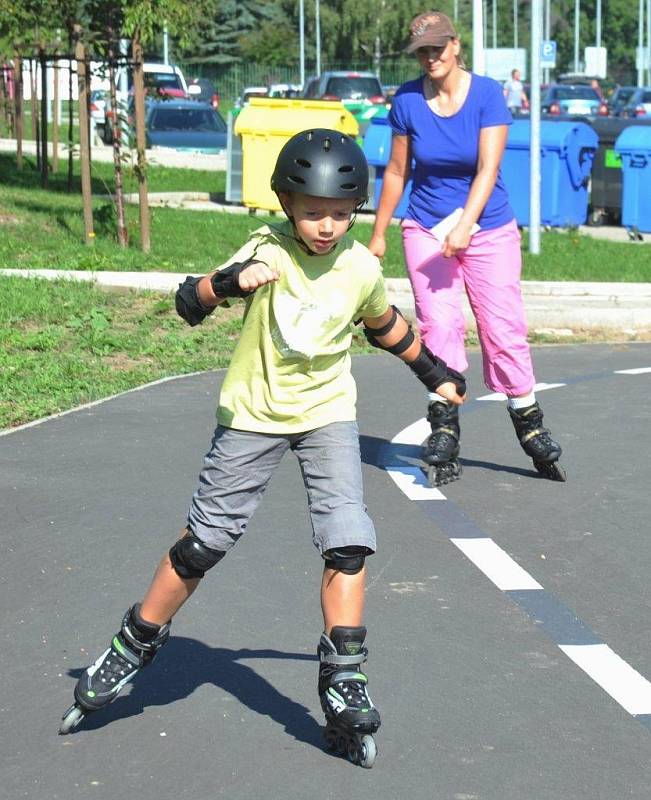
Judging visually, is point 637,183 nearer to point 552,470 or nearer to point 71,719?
point 552,470

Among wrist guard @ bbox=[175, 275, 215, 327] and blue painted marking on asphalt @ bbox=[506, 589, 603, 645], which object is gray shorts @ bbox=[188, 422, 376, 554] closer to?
wrist guard @ bbox=[175, 275, 215, 327]

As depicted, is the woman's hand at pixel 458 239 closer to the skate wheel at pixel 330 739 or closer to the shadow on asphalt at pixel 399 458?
the shadow on asphalt at pixel 399 458

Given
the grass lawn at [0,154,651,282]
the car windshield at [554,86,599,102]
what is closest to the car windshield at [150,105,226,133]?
the grass lawn at [0,154,651,282]

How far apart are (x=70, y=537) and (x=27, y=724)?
7.31 feet

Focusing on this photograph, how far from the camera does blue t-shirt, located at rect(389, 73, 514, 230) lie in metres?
7.63

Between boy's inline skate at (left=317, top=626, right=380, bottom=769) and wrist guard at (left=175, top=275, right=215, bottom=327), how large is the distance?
91 cm

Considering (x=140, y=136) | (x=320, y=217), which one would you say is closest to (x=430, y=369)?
(x=320, y=217)

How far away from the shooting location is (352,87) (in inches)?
1794

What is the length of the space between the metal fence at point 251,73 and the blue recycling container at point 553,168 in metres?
61.2

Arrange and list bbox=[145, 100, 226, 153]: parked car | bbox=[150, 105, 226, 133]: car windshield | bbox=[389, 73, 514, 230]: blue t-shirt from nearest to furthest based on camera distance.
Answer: bbox=[389, 73, 514, 230]: blue t-shirt < bbox=[145, 100, 226, 153]: parked car < bbox=[150, 105, 226, 133]: car windshield

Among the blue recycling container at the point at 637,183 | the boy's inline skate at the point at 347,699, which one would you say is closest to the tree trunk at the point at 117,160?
the blue recycling container at the point at 637,183

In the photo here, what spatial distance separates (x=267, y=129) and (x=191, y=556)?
18.1 metres

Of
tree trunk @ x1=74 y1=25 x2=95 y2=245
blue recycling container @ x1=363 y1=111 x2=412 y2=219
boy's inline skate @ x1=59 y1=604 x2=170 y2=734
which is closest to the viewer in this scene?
boy's inline skate @ x1=59 y1=604 x2=170 y2=734

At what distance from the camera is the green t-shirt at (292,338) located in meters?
4.56
